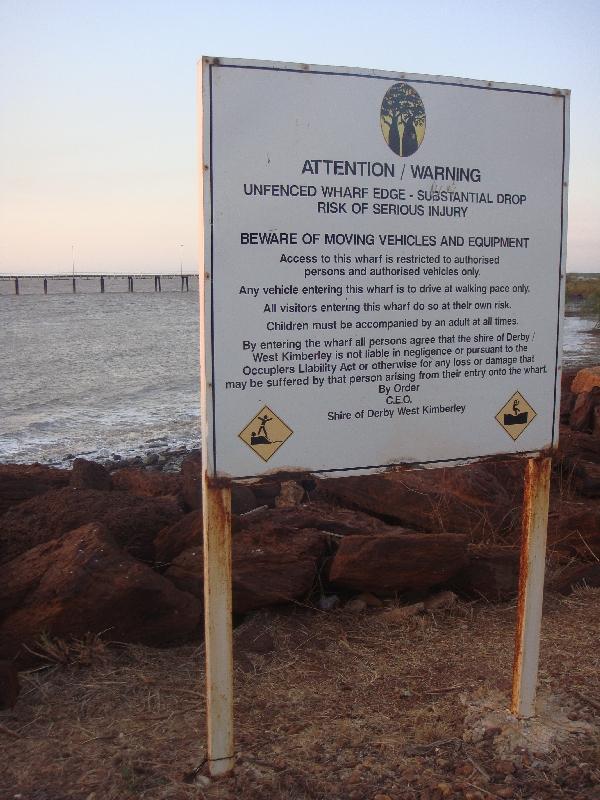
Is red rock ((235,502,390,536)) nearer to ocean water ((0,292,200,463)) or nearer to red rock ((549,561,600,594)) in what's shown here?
red rock ((549,561,600,594))

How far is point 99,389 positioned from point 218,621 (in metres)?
13.0

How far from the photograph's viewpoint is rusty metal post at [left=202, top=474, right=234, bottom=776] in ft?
9.71

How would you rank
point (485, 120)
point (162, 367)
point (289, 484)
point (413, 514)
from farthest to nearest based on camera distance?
point (162, 367) < point (289, 484) < point (413, 514) < point (485, 120)

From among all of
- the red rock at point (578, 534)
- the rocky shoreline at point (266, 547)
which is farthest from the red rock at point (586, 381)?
the red rock at point (578, 534)

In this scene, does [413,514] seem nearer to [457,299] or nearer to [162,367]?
[457,299]

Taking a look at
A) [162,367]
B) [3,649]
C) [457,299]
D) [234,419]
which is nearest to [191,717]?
[3,649]

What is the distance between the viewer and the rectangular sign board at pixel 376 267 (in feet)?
9.29

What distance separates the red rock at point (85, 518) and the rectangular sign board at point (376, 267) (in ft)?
6.98

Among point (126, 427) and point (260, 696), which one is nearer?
point (260, 696)

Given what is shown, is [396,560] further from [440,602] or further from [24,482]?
[24,482]

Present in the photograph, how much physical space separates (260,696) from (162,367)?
51.1 feet

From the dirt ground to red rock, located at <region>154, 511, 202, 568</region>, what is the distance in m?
0.58

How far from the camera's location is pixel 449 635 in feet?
14.4

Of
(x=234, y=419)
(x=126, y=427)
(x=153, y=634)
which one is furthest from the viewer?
(x=126, y=427)
